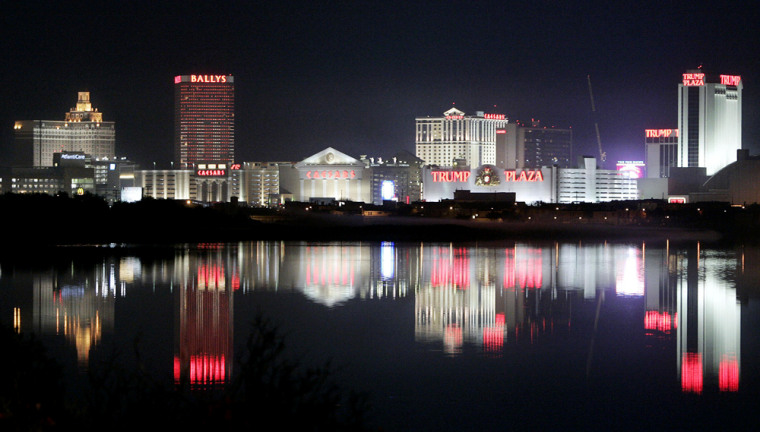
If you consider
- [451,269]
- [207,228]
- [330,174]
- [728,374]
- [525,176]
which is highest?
[330,174]

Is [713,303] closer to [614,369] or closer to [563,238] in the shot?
[614,369]

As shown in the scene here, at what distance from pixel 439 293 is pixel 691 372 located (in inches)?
494

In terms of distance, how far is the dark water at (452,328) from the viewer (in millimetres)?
16000

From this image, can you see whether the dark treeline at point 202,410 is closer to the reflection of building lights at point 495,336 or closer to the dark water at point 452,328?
the dark water at point 452,328

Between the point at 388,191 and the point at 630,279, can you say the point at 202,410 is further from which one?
the point at 388,191

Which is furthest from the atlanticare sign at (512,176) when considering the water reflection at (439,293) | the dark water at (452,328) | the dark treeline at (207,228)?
the dark water at (452,328)

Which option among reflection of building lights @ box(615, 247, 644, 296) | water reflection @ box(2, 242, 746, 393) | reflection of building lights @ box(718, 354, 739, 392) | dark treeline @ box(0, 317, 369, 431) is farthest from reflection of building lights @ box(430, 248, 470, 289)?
dark treeline @ box(0, 317, 369, 431)

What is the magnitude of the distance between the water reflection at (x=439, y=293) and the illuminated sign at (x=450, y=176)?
90722 mm

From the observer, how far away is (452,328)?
23.2m

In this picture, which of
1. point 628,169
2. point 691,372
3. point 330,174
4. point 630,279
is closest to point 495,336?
point 691,372

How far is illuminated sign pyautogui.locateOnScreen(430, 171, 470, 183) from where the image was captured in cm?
14262

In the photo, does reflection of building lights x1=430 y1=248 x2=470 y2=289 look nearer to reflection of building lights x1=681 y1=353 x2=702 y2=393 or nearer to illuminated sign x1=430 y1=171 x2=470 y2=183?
reflection of building lights x1=681 y1=353 x2=702 y2=393

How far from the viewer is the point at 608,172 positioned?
507ft

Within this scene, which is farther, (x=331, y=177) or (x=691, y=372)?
(x=331, y=177)
